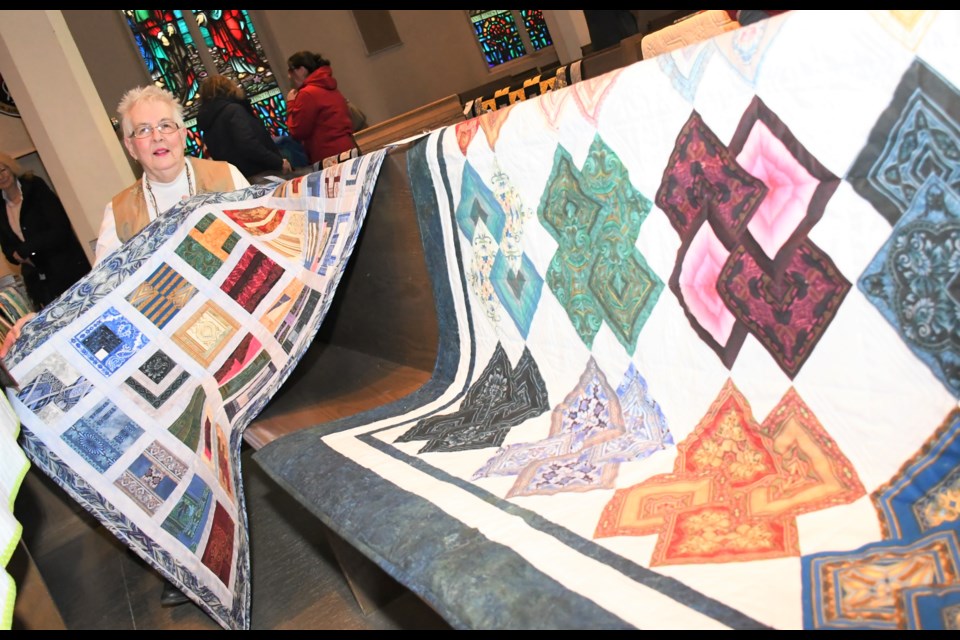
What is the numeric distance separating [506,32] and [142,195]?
9.56 m

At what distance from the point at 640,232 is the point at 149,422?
1420 millimetres

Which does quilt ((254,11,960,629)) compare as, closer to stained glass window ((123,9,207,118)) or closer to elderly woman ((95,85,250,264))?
elderly woman ((95,85,250,264))

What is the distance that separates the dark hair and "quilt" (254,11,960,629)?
3.97 meters

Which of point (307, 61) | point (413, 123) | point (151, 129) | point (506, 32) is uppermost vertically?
point (506, 32)

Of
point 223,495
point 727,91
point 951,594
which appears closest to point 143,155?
point 223,495

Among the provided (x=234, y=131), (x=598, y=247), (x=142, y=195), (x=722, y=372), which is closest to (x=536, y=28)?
(x=234, y=131)

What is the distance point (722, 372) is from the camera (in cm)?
138

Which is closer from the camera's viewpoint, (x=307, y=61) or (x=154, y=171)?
(x=154, y=171)

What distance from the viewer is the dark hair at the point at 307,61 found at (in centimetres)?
550

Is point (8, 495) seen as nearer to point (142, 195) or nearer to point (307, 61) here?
point (142, 195)

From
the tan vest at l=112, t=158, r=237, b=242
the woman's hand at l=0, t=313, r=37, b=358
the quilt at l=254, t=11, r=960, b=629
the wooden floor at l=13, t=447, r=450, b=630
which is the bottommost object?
the wooden floor at l=13, t=447, r=450, b=630

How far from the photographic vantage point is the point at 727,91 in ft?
4.28

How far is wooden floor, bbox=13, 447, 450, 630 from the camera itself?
212 centimetres

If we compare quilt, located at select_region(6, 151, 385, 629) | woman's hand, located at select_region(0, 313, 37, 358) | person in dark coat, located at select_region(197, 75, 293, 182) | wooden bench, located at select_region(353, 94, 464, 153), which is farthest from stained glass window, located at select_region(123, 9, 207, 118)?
woman's hand, located at select_region(0, 313, 37, 358)
